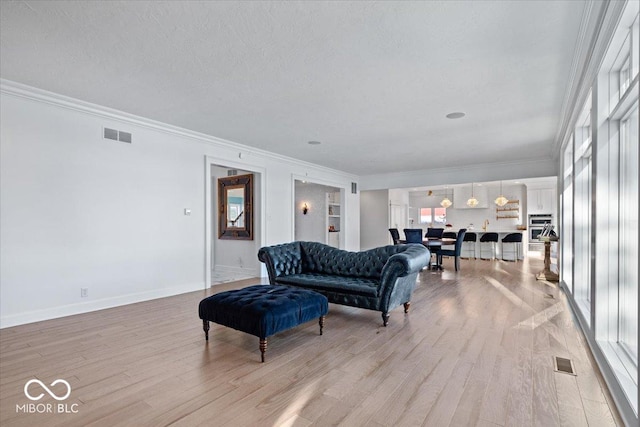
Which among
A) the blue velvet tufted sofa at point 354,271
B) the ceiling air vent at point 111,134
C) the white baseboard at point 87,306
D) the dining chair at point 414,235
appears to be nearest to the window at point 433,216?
the dining chair at point 414,235

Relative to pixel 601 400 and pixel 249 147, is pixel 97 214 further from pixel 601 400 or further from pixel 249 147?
pixel 601 400

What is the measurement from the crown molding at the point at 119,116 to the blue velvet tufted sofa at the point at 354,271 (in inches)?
94.5

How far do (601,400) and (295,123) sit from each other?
4.42m

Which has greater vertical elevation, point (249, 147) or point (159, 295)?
point (249, 147)

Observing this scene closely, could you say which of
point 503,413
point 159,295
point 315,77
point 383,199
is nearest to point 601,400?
point 503,413

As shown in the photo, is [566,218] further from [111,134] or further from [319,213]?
[111,134]

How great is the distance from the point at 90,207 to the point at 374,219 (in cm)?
909

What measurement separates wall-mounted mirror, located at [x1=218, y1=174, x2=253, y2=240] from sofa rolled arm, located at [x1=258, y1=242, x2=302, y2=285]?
252 cm

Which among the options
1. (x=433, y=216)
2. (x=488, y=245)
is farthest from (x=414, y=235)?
(x=433, y=216)

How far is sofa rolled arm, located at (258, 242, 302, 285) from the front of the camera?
15.0 feet

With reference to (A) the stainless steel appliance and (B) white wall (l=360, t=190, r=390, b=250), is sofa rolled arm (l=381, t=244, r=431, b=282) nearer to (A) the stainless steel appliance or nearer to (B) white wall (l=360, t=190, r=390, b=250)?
(B) white wall (l=360, t=190, r=390, b=250)

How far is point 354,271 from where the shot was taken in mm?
4488

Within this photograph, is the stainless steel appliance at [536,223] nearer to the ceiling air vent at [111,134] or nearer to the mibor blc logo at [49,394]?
the ceiling air vent at [111,134]

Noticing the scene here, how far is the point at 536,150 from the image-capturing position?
6.80 meters
